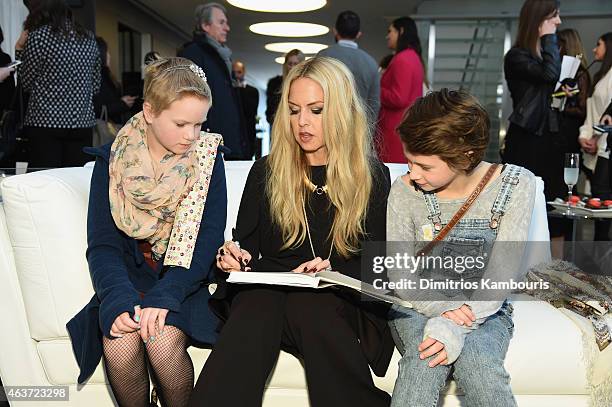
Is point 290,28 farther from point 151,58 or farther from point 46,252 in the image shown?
point 46,252

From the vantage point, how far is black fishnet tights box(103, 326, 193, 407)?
5.28 ft

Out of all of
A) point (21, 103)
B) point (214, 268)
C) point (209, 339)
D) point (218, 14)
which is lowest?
point (209, 339)

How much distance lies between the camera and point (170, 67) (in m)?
1.79

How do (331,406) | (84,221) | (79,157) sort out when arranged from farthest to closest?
(79,157) < (84,221) < (331,406)

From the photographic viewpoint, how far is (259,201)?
1.92 m

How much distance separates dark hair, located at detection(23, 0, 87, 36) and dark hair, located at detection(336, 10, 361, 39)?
1712mm

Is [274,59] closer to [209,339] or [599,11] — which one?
[599,11]

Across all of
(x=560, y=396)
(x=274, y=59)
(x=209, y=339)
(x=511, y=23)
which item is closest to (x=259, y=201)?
(x=209, y=339)

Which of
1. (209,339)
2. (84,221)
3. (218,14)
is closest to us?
(209,339)

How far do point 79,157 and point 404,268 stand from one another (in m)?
2.44

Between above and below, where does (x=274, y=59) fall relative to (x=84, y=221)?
above

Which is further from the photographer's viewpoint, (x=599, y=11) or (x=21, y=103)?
(x=599, y=11)

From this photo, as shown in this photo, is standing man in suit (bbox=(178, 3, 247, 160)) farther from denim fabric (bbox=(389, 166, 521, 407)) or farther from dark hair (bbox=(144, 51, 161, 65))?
denim fabric (bbox=(389, 166, 521, 407))

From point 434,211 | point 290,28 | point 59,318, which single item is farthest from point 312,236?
point 290,28
